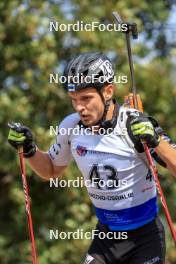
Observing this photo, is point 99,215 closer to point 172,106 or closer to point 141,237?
point 141,237

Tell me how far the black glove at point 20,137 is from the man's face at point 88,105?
51 cm

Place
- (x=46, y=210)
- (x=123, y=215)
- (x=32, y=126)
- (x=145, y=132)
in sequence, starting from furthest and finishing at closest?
(x=46, y=210) → (x=32, y=126) → (x=123, y=215) → (x=145, y=132)

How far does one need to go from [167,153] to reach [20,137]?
1.11 meters

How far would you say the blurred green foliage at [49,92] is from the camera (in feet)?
31.3

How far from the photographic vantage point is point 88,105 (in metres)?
4.74

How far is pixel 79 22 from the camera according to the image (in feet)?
31.6

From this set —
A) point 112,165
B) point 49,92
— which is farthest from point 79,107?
point 49,92

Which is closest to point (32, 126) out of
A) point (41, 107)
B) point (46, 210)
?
point (41, 107)

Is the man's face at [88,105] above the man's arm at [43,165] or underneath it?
above

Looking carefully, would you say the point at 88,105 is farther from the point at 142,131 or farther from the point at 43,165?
the point at 43,165

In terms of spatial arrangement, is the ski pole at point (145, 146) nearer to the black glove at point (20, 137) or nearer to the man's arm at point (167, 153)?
the man's arm at point (167, 153)

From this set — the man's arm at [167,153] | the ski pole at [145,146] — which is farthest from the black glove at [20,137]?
the man's arm at [167,153]

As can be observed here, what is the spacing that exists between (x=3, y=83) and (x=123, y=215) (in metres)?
5.64

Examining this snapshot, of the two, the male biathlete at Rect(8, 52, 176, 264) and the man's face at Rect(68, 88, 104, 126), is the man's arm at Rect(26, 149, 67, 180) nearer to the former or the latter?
the male biathlete at Rect(8, 52, 176, 264)
